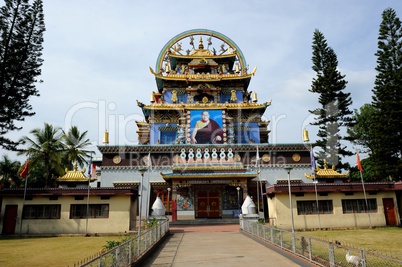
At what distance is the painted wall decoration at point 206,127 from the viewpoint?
120 ft

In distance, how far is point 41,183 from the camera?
45.7m

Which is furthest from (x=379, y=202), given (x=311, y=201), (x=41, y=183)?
(x=41, y=183)

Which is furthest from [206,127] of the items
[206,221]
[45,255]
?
[45,255]

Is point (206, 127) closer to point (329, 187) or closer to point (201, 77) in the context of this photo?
point (201, 77)

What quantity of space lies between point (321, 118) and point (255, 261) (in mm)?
32573

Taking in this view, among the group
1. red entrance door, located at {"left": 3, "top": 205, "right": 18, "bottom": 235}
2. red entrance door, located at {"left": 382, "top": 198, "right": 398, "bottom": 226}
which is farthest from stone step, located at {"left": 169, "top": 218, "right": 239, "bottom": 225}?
red entrance door, located at {"left": 3, "top": 205, "right": 18, "bottom": 235}

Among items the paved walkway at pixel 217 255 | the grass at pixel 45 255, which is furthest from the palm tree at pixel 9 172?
the paved walkway at pixel 217 255

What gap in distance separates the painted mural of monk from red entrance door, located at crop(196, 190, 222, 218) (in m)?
7.99

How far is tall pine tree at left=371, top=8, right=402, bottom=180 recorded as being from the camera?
2831 centimetres

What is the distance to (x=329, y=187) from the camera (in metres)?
23.1

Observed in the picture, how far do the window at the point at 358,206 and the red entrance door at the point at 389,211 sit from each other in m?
0.87

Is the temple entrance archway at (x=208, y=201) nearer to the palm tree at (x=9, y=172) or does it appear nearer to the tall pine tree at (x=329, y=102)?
the tall pine tree at (x=329, y=102)

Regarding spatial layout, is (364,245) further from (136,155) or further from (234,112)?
(234,112)

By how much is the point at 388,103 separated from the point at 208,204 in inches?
773
